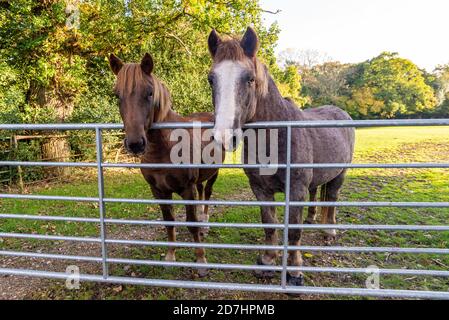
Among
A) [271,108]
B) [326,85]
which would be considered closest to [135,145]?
[271,108]

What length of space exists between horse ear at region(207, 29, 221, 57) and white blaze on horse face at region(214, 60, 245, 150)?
0.36 m

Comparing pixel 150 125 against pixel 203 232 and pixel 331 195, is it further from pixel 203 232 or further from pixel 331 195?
pixel 331 195

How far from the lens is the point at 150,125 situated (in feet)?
7.97

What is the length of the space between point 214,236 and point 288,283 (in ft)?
5.36

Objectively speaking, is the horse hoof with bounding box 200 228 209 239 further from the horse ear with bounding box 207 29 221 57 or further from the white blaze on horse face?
the horse ear with bounding box 207 29 221 57

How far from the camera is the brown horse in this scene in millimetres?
2289

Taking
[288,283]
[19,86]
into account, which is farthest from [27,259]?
[19,86]

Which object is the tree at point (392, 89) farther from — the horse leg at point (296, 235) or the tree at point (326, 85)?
the horse leg at point (296, 235)

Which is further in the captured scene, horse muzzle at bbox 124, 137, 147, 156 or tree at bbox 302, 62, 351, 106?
tree at bbox 302, 62, 351, 106

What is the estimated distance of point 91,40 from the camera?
7957 millimetres

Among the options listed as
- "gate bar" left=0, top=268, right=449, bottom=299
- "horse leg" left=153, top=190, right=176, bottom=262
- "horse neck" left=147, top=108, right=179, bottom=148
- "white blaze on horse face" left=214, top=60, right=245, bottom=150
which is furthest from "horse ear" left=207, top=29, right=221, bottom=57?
"gate bar" left=0, top=268, right=449, bottom=299

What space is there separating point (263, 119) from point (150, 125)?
42.8 inches
